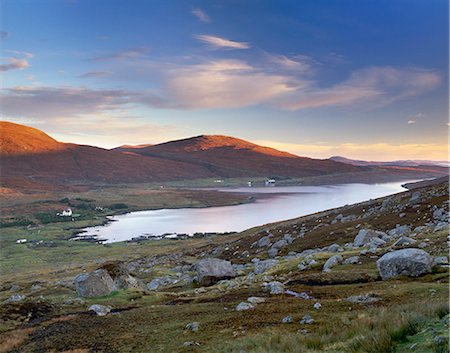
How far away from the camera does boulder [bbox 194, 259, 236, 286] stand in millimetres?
39844

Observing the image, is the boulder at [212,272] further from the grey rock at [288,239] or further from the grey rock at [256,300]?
the grey rock at [288,239]

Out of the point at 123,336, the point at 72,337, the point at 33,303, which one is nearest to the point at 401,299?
the point at 123,336

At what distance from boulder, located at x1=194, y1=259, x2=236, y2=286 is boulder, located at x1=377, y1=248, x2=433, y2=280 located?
58.4 ft

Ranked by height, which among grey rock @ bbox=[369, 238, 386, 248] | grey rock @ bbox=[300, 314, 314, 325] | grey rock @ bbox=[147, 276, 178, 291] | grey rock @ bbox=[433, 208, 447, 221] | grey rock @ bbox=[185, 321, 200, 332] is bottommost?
grey rock @ bbox=[147, 276, 178, 291]

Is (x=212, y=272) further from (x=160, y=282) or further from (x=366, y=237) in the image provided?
(x=366, y=237)

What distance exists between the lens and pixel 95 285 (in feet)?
106

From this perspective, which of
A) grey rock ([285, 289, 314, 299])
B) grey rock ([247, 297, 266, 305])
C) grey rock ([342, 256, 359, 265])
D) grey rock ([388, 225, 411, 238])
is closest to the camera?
grey rock ([247, 297, 266, 305])

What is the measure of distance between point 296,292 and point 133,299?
12.9 metres

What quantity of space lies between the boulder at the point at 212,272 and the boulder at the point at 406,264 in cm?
1779

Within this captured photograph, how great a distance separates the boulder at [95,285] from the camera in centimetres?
3198

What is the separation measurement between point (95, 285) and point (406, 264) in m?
23.1

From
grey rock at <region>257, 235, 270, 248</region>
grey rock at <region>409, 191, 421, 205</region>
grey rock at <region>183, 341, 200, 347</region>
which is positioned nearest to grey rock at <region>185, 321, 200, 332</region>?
grey rock at <region>183, 341, 200, 347</region>

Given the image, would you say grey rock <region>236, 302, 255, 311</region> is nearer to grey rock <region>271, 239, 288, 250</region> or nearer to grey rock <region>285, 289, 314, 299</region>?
grey rock <region>285, 289, 314, 299</region>

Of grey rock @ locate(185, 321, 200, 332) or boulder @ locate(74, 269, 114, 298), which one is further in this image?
boulder @ locate(74, 269, 114, 298)
